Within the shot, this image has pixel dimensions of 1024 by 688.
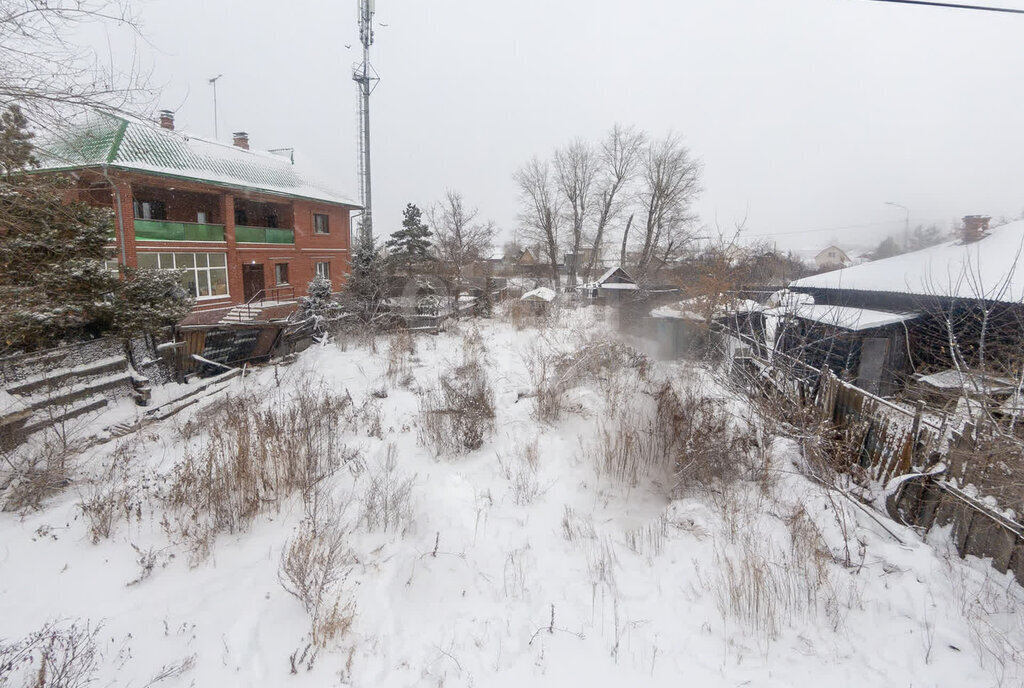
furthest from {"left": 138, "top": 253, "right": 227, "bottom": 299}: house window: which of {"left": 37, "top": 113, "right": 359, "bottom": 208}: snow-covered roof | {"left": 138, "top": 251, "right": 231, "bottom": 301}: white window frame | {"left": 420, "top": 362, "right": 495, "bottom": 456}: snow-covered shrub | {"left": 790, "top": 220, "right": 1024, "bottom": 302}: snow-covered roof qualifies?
{"left": 790, "top": 220, "right": 1024, "bottom": 302}: snow-covered roof

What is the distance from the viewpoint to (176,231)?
18.5 metres

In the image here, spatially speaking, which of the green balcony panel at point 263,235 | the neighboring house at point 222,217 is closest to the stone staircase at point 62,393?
the neighboring house at point 222,217

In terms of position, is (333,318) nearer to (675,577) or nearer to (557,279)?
(675,577)

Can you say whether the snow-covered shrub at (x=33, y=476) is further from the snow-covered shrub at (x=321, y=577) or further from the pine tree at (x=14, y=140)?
the snow-covered shrub at (x=321, y=577)

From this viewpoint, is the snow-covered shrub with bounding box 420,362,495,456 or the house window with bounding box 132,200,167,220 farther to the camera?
the house window with bounding box 132,200,167,220

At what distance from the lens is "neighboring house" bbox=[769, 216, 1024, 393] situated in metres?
9.59

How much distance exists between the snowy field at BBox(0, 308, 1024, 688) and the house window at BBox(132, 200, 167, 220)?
54.8 feet

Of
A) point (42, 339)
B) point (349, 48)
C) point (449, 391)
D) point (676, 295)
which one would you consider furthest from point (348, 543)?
point (349, 48)

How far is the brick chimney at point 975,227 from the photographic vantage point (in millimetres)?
14573

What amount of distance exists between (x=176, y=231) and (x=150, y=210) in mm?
1736

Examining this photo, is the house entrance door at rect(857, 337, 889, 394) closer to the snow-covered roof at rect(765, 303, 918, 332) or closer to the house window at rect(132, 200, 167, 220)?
the snow-covered roof at rect(765, 303, 918, 332)

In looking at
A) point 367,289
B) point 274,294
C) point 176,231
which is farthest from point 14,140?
point 274,294

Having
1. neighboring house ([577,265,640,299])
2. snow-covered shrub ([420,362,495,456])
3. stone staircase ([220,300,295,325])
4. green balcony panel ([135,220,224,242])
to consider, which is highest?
green balcony panel ([135,220,224,242])

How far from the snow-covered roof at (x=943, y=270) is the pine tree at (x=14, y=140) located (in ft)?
50.5
